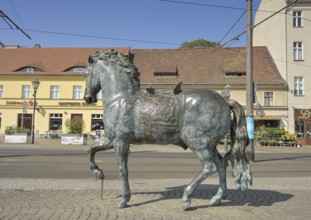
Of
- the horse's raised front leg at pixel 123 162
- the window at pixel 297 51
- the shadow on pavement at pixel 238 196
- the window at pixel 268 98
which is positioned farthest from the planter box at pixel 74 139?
the window at pixel 297 51

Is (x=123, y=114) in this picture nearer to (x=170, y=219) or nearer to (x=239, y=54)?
(x=170, y=219)

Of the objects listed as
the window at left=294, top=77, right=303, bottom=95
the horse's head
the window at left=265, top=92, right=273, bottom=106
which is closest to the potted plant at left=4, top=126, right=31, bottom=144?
the horse's head

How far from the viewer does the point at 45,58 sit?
40.6m

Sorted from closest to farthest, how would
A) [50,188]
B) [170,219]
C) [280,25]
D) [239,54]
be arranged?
1. [170,219]
2. [50,188]
3. [280,25]
4. [239,54]

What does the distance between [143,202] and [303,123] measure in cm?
3250

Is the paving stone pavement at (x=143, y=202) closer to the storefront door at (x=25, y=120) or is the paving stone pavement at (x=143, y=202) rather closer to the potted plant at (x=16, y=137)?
the potted plant at (x=16, y=137)

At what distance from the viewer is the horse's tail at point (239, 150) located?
5023mm

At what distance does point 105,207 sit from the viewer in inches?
199

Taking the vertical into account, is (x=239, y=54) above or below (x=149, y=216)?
above

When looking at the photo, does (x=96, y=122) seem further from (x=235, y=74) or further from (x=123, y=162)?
(x=123, y=162)

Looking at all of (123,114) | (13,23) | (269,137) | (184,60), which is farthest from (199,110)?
(184,60)

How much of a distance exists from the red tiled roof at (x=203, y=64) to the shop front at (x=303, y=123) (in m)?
3.88

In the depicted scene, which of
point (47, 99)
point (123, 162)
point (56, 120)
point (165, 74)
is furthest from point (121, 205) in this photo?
point (47, 99)

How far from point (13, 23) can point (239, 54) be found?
100 feet
